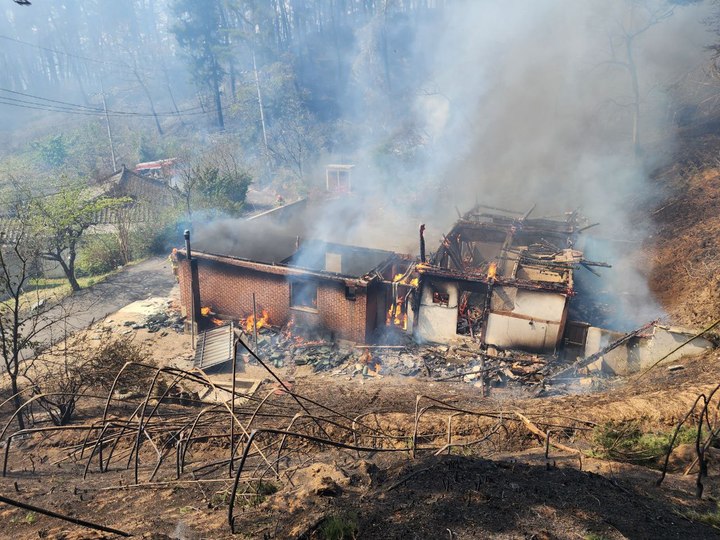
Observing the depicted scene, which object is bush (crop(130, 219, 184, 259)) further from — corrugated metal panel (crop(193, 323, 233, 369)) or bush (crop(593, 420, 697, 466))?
bush (crop(593, 420, 697, 466))

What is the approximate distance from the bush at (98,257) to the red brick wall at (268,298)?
9526mm

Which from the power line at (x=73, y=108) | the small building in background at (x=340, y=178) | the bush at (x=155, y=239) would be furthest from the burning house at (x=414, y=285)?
the power line at (x=73, y=108)

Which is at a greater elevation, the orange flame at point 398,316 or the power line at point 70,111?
the power line at point 70,111

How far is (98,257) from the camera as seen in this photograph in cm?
2341

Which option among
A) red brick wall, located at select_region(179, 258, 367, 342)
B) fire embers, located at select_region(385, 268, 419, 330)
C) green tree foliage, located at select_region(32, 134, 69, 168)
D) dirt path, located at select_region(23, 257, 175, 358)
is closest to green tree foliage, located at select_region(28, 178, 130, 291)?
dirt path, located at select_region(23, 257, 175, 358)

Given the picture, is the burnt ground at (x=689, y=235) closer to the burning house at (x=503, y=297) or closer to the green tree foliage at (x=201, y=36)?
the burning house at (x=503, y=297)

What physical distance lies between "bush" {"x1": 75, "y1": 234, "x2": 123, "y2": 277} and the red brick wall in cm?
953

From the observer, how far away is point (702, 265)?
49.6 ft

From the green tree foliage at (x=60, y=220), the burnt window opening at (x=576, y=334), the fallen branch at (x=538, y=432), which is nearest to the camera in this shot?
the fallen branch at (x=538, y=432)

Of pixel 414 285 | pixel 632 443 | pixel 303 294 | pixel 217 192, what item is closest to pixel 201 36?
pixel 217 192

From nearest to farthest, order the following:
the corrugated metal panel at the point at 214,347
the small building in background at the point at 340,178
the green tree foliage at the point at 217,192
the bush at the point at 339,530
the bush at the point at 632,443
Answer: the bush at the point at 339,530 → the bush at the point at 632,443 → the corrugated metal panel at the point at 214,347 → the green tree foliage at the point at 217,192 → the small building in background at the point at 340,178

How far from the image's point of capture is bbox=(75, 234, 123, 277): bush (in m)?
23.3

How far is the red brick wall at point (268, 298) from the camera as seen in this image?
14.5m

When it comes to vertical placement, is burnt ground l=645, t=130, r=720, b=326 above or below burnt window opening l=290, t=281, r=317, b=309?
above
